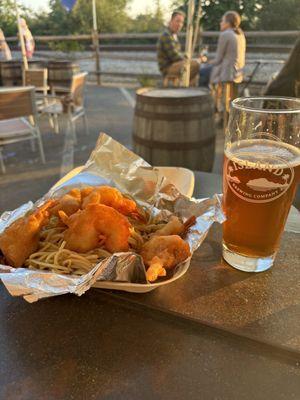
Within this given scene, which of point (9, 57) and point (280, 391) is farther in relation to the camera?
point (9, 57)

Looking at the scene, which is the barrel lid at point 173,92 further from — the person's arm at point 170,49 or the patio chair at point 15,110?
the person's arm at point 170,49

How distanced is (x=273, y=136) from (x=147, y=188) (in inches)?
21.0

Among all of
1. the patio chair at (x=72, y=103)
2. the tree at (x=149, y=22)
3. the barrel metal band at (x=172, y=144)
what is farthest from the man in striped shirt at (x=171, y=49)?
the barrel metal band at (x=172, y=144)

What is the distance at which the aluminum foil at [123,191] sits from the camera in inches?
32.3

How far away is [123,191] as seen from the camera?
4.37 ft

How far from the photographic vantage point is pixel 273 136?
0.97 metres

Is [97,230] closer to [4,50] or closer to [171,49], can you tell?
[171,49]

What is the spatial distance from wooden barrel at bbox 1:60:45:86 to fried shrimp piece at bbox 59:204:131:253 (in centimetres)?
790

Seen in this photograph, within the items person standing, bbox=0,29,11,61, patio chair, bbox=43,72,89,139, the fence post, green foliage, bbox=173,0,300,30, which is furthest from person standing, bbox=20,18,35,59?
the fence post

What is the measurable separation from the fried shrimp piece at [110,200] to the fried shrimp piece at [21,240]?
0.16 metres

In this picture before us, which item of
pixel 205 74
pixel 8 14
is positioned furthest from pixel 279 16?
pixel 8 14

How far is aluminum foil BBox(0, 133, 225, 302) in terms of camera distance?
2.69ft

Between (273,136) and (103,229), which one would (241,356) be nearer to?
(103,229)

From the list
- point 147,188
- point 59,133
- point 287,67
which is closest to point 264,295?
point 147,188
